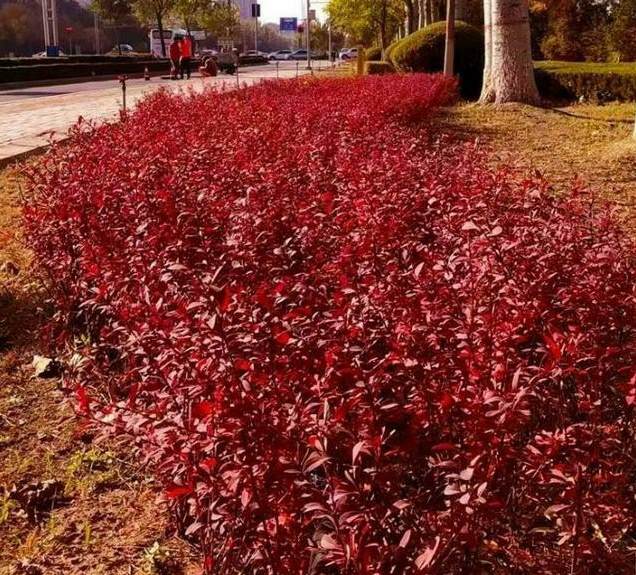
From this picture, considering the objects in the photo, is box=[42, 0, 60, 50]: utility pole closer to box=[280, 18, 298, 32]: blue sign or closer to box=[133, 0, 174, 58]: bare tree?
box=[133, 0, 174, 58]: bare tree

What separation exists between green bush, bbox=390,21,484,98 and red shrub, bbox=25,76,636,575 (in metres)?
19.7

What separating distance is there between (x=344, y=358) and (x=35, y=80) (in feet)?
118

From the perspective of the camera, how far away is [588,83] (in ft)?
68.6

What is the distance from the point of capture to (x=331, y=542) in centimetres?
207

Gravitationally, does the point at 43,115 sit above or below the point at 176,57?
below

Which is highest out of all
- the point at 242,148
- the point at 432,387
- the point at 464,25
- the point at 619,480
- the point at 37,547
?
the point at 464,25

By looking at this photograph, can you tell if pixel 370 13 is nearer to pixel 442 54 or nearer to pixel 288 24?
pixel 288 24

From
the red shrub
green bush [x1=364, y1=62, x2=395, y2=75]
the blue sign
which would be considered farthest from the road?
the blue sign

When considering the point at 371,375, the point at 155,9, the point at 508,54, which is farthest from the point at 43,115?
the point at 155,9

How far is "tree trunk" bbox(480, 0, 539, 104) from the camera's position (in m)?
16.2

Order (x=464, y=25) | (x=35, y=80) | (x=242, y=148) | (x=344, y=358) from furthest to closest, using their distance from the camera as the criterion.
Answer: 1. (x=35, y=80)
2. (x=464, y=25)
3. (x=242, y=148)
4. (x=344, y=358)

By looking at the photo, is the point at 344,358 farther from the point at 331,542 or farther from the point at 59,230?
the point at 59,230

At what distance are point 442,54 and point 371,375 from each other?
22658 mm

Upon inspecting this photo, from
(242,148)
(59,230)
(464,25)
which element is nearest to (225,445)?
(59,230)
